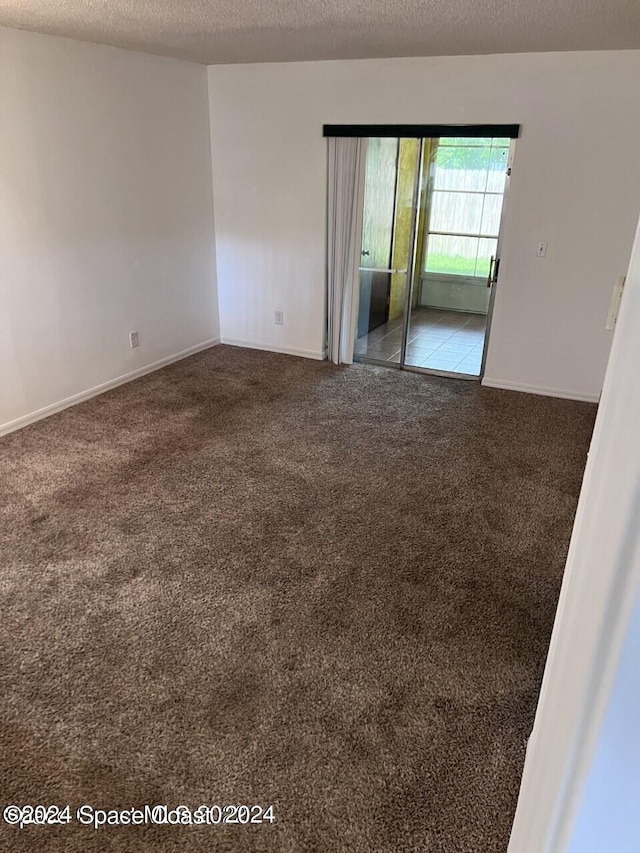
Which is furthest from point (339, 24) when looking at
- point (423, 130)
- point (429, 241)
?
point (429, 241)

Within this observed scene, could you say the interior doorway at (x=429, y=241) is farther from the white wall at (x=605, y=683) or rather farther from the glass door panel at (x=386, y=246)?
the white wall at (x=605, y=683)

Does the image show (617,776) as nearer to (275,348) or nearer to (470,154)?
(470,154)

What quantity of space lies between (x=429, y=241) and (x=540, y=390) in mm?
1922

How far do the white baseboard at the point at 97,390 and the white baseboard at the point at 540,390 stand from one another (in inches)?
102

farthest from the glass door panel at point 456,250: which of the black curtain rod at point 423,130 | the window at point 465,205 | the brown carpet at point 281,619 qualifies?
the brown carpet at point 281,619

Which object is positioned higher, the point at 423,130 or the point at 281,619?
the point at 423,130

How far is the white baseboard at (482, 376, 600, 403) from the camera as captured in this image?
4.63 meters

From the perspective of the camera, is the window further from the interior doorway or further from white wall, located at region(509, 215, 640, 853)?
white wall, located at region(509, 215, 640, 853)

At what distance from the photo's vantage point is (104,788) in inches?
68.4

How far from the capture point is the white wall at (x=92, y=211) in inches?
143

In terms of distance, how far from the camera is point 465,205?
5230 mm

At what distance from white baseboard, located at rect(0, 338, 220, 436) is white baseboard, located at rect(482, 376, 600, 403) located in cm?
260

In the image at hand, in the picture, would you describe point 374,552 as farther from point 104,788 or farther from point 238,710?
point 104,788

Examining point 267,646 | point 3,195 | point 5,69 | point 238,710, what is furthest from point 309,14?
point 238,710
